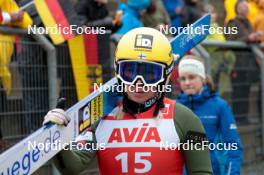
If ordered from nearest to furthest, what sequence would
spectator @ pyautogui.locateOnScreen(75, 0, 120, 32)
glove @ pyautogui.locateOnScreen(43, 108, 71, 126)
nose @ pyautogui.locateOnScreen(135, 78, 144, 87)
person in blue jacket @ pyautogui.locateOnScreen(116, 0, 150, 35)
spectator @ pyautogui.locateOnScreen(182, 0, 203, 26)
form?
glove @ pyautogui.locateOnScreen(43, 108, 71, 126) → nose @ pyautogui.locateOnScreen(135, 78, 144, 87) → spectator @ pyautogui.locateOnScreen(75, 0, 120, 32) → person in blue jacket @ pyautogui.locateOnScreen(116, 0, 150, 35) → spectator @ pyautogui.locateOnScreen(182, 0, 203, 26)

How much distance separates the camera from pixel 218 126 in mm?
5555

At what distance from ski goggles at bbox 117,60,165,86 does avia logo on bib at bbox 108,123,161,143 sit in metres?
0.29

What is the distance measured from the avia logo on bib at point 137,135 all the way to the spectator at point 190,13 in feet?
21.3

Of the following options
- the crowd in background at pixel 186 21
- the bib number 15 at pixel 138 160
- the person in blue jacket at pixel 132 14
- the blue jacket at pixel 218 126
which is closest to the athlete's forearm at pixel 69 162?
the bib number 15 at pixel 138 160

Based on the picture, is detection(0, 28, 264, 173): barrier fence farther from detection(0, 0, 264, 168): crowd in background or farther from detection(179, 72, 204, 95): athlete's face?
detection(179, 72, 204, 95): athlete's face

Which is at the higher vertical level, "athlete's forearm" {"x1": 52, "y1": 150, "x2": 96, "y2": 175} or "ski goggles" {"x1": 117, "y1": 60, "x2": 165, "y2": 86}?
"ski goggles" {"x1": 117, "y1": 60, "x2": 165, "y2": 86}

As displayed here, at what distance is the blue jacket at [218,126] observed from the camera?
5.29m

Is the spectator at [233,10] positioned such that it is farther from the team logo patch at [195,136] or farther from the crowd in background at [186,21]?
the team logo patch at [195,136]

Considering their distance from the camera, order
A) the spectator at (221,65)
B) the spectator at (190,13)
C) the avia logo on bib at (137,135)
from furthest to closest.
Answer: the spectator at (190,13), the spectator at (221,65), the avia logo on bib at (137,135)

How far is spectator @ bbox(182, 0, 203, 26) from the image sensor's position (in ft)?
33.7

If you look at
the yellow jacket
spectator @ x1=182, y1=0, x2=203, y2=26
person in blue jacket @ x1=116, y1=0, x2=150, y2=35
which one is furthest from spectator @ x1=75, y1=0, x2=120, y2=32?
spectator @ x1=182, y1=0, x2=203, y2=26

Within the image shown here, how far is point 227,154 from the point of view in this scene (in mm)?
5309

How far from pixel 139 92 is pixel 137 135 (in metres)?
0.26

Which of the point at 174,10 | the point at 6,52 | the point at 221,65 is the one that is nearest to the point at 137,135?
the point at 6,52
